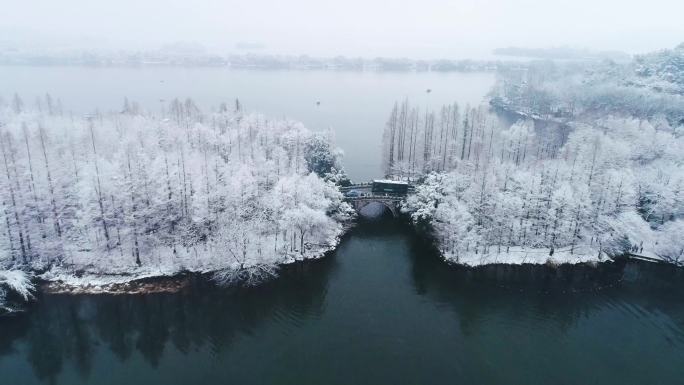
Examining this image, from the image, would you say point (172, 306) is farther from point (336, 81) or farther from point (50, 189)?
point (336, 81)

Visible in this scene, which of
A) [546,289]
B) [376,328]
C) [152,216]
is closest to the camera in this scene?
[376,328]

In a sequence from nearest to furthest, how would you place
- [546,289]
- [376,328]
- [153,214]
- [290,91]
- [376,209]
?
[376,328] → [546,289] → [153,214] → [376,209] → [290,91]

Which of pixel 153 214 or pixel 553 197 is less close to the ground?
pixel 553 197

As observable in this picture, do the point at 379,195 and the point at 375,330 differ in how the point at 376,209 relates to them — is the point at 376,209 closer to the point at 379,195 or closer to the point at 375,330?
the point at 379,195

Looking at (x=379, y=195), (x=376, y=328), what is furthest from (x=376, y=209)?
(x=376, y=328)

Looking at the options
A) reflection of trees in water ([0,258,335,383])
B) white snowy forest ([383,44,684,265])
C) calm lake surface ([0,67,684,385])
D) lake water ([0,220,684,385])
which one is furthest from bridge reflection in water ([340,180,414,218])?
reflection of trees in water ([0,258,335,383])
